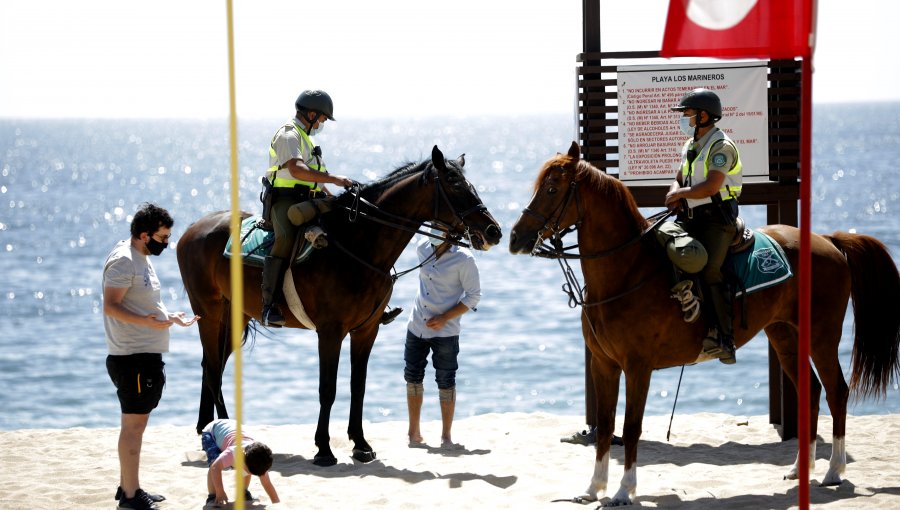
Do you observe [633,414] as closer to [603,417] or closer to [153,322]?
[603,417]

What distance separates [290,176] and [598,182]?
2.71 metres

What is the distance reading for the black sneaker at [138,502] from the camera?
7.80 meters

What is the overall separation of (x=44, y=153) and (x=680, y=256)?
115 metres

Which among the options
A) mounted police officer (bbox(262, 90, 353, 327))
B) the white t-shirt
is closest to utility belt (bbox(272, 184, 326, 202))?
mounted police officer (bbox(262, 90, 353, 327))

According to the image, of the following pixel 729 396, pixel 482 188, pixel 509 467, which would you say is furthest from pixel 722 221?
pixel 482 188

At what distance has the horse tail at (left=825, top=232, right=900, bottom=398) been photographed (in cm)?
874

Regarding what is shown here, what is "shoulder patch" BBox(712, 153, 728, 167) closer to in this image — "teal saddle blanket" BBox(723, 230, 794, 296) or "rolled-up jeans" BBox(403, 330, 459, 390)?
"teal saddle blanket" BBox(723, 230, 794, 296)

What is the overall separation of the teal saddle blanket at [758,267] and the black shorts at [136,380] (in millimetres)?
4067

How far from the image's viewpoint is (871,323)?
28.7 feet

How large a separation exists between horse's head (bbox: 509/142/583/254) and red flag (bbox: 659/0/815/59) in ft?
4.53

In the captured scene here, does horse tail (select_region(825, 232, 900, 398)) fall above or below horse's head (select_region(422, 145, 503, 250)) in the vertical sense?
below


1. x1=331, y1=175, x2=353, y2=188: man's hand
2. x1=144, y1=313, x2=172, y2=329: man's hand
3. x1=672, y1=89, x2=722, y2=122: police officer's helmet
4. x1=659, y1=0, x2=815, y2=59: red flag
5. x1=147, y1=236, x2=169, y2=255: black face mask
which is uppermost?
x1=659, y1=0, x2=815, y2=59: red flag

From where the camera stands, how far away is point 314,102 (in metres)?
9.27

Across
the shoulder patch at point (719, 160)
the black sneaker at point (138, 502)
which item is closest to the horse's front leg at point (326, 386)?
the black sneaker at point (138, 502)
